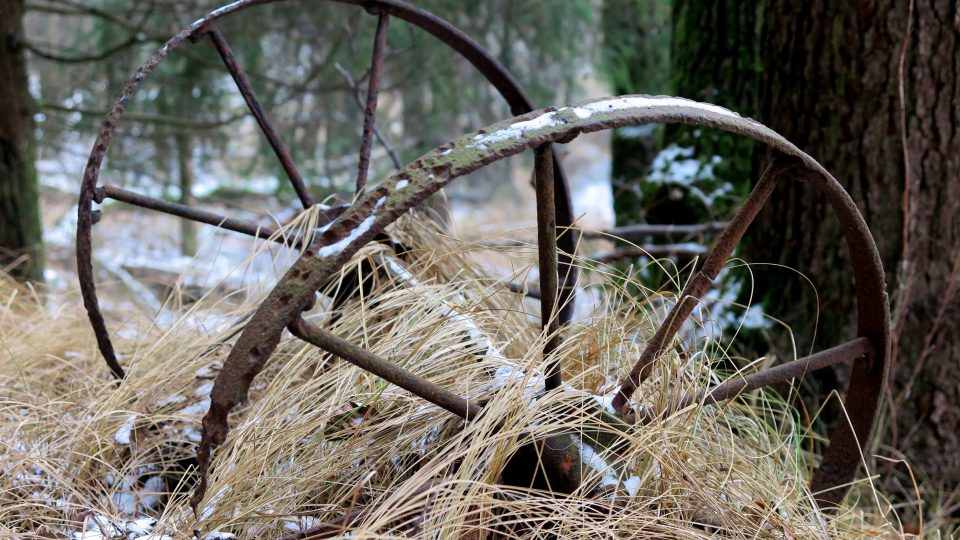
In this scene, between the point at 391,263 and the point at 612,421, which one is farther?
the point at 391,263

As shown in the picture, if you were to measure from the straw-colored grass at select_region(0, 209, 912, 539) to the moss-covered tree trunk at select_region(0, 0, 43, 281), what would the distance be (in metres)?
1.85

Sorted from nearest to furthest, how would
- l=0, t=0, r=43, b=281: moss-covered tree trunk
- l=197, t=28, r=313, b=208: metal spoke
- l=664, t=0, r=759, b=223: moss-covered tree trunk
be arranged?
l=197, t=28, r=313, b=208: metal spoke → l=664, t=0, r=759, b=223: moss-covered tree trunk → l=0, t=0, r=43, b=281: moss-covered tree trunk

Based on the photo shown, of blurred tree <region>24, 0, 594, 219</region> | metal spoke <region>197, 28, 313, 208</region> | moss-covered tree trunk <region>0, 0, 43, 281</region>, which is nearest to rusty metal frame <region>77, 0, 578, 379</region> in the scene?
metal spoke <region>197, 28, 313, 208</region>

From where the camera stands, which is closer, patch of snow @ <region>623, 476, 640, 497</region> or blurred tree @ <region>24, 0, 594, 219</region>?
patch of snow @ <region>623, 476, 640, 497</region>

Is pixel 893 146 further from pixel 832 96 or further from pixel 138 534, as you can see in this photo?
pixel 138 534

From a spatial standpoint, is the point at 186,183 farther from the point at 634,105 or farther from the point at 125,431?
the point at 634,105

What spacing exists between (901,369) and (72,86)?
5.50m

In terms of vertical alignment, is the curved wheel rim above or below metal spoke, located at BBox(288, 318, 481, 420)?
above

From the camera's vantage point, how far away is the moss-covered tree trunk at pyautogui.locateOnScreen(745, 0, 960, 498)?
2004 millimetres

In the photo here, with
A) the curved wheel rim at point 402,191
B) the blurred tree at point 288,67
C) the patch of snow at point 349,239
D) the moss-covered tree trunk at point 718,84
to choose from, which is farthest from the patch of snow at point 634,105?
the blurred tree at point 288,67

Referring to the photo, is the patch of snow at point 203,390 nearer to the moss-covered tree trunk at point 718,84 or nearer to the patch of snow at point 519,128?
the patch of snow at point 519,128

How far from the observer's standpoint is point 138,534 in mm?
1248

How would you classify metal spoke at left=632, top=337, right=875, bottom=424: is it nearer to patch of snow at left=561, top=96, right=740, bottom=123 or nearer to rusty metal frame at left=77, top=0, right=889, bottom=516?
rusty metal frame at left=77, top=0, right=889, bottom=516

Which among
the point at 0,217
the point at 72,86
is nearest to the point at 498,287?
the point at 0,217
